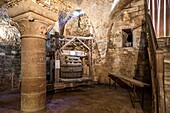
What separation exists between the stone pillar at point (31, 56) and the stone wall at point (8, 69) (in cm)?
348

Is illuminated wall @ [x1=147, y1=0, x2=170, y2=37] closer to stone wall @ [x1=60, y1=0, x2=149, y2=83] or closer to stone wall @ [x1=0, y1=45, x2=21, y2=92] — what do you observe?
stone wall @ [x1=60, y1=0, x2=149, y2=83]

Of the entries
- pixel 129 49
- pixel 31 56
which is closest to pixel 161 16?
pixel 129 49

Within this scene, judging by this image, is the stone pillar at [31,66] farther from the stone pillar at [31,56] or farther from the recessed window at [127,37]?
the recessed window at [127,37]

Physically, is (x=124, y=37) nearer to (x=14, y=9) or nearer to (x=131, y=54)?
(x=131, y=54)

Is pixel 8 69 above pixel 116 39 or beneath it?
beneath

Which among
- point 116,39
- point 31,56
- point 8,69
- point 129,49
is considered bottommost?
point 8,69

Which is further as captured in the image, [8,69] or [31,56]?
[8,69]

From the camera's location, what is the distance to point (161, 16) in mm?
5750

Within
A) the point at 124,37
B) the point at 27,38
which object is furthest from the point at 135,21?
the point at 27,38

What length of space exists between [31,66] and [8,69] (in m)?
3.86

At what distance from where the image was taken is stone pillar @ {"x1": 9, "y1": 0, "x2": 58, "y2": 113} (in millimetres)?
3041

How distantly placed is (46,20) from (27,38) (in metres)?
0.61

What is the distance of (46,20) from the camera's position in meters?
3.24

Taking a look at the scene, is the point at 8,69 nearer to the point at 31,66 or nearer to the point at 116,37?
the point at 31,66
